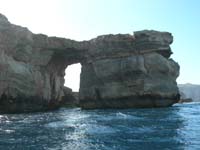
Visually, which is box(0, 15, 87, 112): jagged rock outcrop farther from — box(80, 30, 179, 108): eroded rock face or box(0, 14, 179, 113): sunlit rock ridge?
box(80, 30, 179, 108): eroded rock face

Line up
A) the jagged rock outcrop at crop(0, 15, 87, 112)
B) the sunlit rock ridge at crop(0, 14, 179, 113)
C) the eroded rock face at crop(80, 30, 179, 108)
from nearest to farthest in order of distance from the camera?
the jagged rock outcrop at crop(0, 15, 87, 112) < the sunlit rock ridge at crop(0, 14, 179, 113) < the eroded rock face at crop(80, 30, 179, 108)

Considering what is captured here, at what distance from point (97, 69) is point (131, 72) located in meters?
6.80

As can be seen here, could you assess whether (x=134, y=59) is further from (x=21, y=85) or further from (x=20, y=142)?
(x=20, y=142)

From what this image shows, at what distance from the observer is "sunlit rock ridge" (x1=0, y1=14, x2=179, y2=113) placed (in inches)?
2190

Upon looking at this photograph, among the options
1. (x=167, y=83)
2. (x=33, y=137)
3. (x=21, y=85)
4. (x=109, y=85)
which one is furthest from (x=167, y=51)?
(x=33, y=137)

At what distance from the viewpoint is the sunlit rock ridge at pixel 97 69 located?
5562cm

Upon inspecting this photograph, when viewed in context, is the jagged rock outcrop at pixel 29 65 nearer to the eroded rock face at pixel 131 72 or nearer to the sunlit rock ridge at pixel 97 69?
the sunlit rock ridge at pixel 97 69

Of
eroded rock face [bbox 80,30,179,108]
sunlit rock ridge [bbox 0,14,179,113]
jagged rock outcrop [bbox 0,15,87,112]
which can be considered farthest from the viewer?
eroded rock face [bbox 80,30,179,108]

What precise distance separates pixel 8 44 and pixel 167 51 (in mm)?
27489

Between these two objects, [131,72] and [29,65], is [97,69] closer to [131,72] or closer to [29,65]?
[131,72]

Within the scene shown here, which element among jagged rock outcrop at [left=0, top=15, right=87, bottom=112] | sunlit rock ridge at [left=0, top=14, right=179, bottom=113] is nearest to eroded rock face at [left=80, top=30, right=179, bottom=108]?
sunlit rock ridge at [left=0, top=14, right=179, bottom=113]

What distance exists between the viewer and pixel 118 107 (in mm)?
61062

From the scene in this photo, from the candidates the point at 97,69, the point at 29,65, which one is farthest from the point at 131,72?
the point at 29,65

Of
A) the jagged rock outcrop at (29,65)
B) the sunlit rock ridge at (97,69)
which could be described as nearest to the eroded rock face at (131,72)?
the sunlit rock ridge at (97,69)
